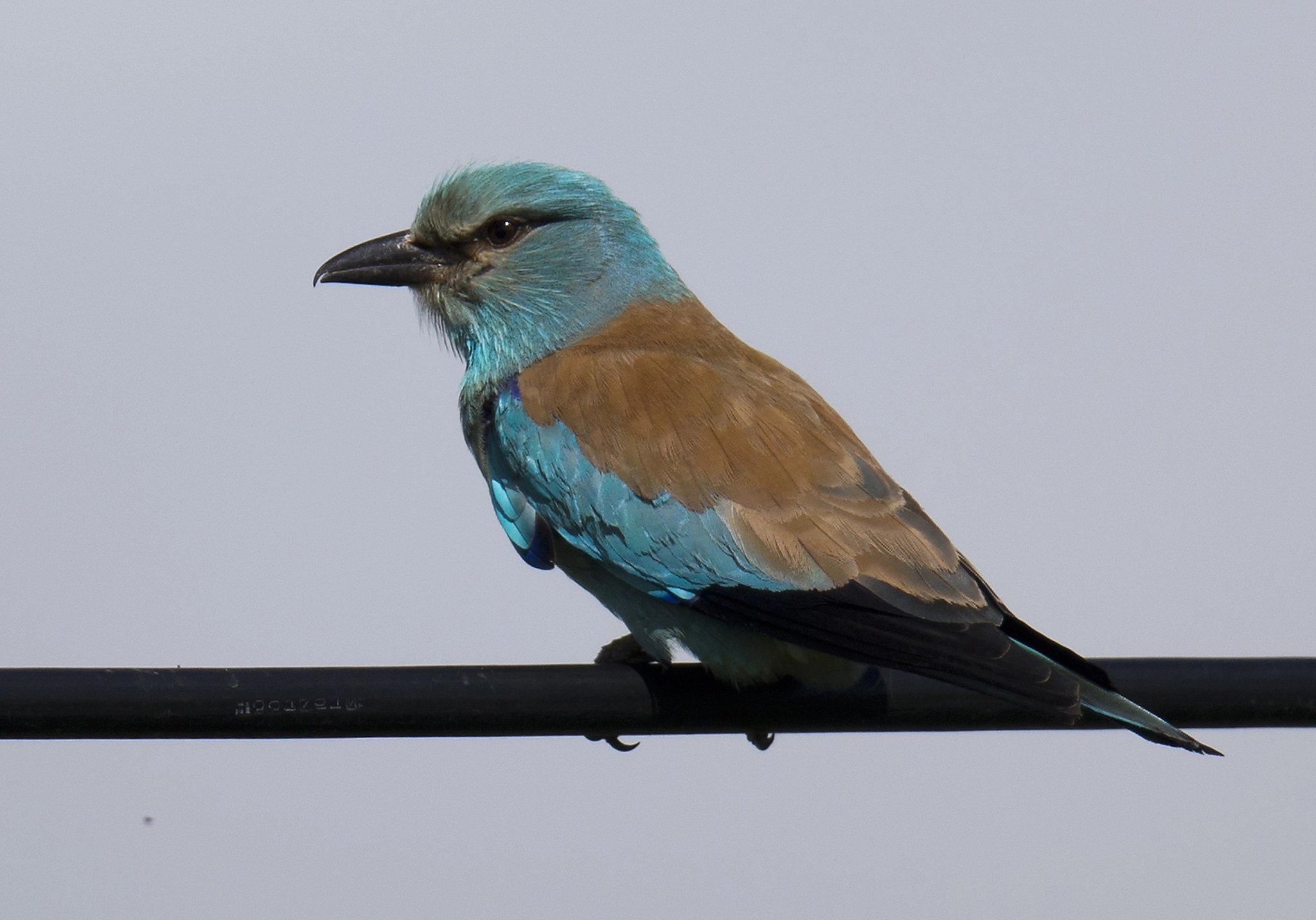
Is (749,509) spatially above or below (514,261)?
below

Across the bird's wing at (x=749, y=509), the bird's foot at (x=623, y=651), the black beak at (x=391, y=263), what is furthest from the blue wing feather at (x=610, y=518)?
the black beak at (x=391, y=263)

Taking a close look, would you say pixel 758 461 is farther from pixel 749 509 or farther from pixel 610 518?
pixel 610 518

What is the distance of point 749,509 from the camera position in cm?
349

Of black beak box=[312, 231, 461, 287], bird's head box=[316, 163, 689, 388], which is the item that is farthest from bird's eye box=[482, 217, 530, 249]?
black beak box=[312, 231, 461, 287]

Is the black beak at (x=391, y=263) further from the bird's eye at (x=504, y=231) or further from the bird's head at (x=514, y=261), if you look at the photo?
the bird's eye at (x=504, y=231)

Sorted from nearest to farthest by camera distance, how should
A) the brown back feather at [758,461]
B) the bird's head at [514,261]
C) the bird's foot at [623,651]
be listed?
the brown back feather at [758,461] < the bird's foot at [623,651] < the bird's head at [514,261]

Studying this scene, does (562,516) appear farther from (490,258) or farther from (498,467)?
(490,258)

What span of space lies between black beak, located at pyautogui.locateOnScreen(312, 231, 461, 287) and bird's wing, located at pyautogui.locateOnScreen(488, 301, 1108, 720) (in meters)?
0.73

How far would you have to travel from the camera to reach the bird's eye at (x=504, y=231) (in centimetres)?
468

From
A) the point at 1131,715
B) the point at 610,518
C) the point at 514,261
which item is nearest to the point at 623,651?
the point at 610,518

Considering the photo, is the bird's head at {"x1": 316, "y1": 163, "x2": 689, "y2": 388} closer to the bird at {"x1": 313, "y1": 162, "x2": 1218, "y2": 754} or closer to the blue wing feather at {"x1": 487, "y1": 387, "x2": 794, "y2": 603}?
the bird at {"x1": 313, "y1": 162, "x2": 1218, "y2": 754}

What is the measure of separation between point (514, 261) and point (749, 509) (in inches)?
57.7

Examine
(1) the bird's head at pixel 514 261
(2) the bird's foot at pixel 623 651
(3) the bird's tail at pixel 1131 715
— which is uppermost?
(1) the bird's head at pixel 514 261

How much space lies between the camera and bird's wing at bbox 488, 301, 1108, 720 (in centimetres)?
306
